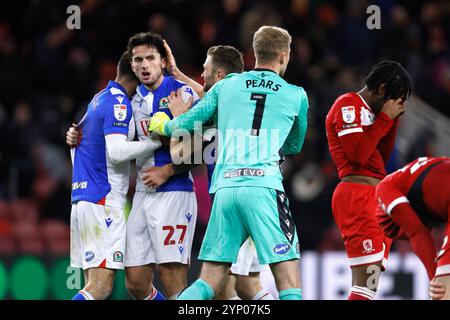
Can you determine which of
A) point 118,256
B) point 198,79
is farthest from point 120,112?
point 198,79

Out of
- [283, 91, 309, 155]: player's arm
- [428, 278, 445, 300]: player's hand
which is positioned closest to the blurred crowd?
[283, 91, 309, 155]: player's arm

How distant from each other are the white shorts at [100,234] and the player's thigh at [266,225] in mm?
1277

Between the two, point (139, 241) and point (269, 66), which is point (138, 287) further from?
point (269, 66)

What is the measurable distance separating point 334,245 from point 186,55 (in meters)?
3.54

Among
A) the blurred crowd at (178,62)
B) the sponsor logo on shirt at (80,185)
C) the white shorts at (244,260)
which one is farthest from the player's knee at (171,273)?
the blurred crowd at (178,62)

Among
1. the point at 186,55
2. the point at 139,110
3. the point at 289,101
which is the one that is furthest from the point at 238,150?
the point at 186,55

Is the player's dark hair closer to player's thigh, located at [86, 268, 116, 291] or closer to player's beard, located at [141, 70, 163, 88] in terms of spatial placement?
player's beard, located at [141, 70, 163, 88]

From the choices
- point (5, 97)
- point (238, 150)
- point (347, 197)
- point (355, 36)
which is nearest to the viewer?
point (238, 150)

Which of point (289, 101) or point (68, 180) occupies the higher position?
point (289, 101)

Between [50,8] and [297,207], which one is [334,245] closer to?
[297,207]

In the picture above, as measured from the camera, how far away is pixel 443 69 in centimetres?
1390

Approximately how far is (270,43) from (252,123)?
558 mm

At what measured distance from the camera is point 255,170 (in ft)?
20.2

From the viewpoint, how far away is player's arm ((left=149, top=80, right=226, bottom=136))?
6.36 metres
